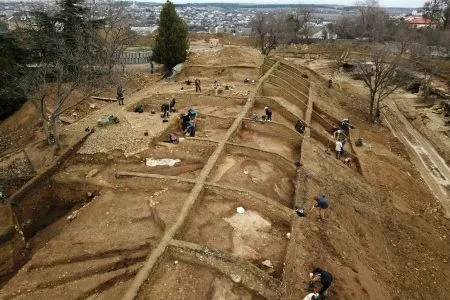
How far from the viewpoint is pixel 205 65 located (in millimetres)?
31812

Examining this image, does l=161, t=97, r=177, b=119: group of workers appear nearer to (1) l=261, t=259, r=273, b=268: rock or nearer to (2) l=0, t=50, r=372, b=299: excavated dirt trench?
(2) l=0, t=50, r=372, b=299: excavated dirt trench

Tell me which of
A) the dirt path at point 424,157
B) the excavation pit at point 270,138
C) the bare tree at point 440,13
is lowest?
the dirt path at point 424,157

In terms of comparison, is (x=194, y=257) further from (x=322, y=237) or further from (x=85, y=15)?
(x=85, y=15)

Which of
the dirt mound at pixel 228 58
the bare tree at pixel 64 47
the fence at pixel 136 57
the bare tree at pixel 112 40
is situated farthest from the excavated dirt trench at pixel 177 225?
the fence at pixel 136 57

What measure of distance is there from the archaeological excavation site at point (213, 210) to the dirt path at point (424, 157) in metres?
0.14

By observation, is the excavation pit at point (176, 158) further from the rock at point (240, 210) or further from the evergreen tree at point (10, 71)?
the evergreen tree at point (10, 71)

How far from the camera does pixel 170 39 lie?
30.1 meters

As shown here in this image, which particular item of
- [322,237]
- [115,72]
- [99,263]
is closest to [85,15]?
[115,72]

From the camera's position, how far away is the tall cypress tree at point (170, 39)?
2950 cm

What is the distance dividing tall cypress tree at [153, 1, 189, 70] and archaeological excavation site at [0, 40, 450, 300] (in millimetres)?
7419

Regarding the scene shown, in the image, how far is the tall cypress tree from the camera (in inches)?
1161

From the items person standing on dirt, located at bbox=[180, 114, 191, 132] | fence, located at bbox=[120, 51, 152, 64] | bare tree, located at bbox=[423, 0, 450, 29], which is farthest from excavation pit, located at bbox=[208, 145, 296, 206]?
bare tree, located at bbox=[423, 0, 450, 29]

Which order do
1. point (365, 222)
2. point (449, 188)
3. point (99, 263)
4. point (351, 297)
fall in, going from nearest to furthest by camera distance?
point (351, 297)
point (99, 263)
point (365, 222)
point (449, 188)

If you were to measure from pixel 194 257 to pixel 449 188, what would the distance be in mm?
15274
